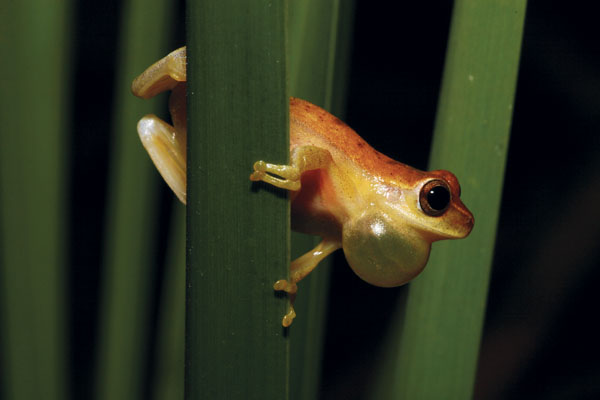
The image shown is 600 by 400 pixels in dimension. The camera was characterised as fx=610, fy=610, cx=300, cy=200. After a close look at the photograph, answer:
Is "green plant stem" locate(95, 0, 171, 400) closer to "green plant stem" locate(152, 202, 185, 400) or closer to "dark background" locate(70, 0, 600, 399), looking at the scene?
"green plant stem" locate(152, 202, 185, 400)

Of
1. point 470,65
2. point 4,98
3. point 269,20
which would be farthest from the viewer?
point 4,98

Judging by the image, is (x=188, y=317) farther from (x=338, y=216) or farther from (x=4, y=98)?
(x=4, y=98)

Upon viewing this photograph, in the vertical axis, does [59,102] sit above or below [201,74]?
below

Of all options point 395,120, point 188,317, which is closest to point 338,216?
point 188,317

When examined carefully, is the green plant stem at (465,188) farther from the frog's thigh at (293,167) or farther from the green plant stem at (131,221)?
the green plant stem at (131,221)

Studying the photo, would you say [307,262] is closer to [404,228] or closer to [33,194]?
[404,228]

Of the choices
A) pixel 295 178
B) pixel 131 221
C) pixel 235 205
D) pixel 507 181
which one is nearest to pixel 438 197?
pixel 295 178
